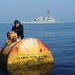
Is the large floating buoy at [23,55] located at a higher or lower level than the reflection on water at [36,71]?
higher

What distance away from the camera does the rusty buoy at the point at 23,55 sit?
17.6 m

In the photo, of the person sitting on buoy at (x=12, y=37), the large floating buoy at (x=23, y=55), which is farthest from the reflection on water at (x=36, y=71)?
the person sitting on buoy at (x=12, y=37)

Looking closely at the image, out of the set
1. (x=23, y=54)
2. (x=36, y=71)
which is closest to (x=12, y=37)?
(x=23, y=54)

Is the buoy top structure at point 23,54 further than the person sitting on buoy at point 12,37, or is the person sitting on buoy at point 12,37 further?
the person sitting on buoy at point 12,37

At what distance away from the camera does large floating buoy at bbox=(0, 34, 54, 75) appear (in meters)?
17.6

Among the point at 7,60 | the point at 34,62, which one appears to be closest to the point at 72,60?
the point at 34,62

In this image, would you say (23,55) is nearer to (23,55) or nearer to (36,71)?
(23,55)

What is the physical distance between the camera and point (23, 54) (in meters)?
17.8

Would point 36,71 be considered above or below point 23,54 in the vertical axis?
below

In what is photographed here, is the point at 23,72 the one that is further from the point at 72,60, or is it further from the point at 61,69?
the point at 72,60

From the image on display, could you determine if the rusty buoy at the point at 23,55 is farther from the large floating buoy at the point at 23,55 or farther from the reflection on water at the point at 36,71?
the reflection on water at the point at 36,71

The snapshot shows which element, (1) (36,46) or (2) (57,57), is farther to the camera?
(2) (57,57)

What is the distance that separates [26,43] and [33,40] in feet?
1.35

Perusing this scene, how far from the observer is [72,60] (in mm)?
20688
